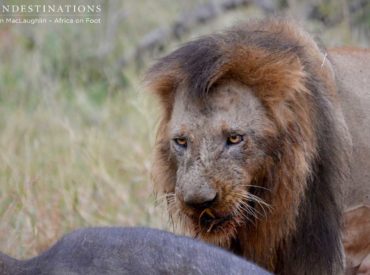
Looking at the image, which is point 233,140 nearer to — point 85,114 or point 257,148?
point 257,148

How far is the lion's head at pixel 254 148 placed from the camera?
516 centimetres

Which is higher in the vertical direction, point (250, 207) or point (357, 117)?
point (357, 117)

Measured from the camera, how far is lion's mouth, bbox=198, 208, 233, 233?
518cm

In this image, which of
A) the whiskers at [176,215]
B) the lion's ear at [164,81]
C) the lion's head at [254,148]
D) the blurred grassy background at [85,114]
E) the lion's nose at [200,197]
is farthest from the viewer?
the blurred grassy background at [85,114]

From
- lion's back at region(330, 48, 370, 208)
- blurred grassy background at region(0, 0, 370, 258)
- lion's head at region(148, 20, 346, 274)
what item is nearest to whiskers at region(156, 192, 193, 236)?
lion's head at region(148, 20, 346, 274)

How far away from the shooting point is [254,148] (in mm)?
5219

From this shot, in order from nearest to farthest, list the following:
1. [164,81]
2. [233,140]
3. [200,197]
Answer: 1. [200,197]
2. [233,140]
3. [164,81]

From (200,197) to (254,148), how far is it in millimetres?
389

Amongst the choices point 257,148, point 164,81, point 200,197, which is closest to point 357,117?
point 257,148

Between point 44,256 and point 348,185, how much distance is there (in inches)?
94.1

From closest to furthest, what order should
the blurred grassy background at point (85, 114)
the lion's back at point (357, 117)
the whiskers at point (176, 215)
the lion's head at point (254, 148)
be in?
the lion's head at point (254, 148) → the whiskers at point (176, 215) → the lion's back at point (357, 117) → the blurred grassy background at point (85, 114)

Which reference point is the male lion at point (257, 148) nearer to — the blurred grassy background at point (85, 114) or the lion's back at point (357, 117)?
the lion's back at point (357, 117)

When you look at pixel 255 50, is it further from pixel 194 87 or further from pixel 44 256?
pixel 44 256

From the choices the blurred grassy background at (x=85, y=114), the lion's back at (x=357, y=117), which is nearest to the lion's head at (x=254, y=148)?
the lion's back at (x=357, y=117)
